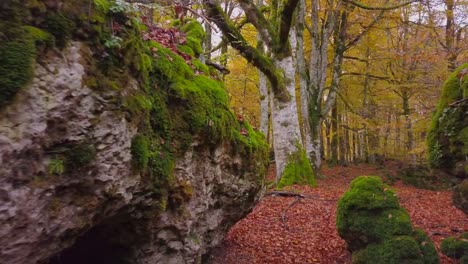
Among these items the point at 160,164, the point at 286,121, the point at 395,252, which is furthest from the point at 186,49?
the point at 286,121

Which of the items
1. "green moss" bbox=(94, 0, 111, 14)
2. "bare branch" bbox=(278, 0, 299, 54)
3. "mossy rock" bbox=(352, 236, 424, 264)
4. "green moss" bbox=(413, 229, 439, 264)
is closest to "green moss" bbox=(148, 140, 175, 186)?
"green moss" bbox=(94, 0, 111, 14)

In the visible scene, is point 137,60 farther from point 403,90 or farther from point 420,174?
point 403,90

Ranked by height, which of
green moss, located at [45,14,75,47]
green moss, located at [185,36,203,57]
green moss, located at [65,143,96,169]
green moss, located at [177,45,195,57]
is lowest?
green moss, located at [65,143,96,169]

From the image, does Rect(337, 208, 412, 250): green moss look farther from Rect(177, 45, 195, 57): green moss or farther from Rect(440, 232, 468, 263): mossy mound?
Rect(177, 45, 195, 57): green moss

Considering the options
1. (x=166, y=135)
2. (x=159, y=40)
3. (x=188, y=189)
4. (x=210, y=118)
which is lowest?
(x=188, y=189)

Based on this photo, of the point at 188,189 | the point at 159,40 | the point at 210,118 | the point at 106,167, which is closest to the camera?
the point at 106,167

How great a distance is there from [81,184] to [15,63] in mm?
1054

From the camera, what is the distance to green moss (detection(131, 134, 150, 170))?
3395 mm

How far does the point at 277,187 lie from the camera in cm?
1158

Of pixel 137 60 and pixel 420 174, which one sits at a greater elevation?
pixel 137 60

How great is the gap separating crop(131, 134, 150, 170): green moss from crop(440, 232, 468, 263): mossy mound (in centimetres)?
545

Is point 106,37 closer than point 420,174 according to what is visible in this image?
Yes

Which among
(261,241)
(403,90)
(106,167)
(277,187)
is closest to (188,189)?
(106,167)

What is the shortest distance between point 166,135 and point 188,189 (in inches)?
30.4
